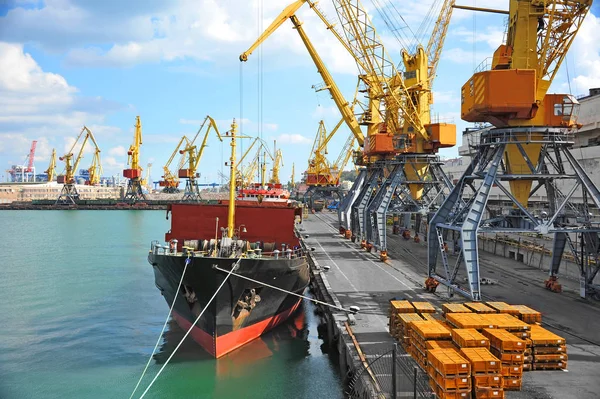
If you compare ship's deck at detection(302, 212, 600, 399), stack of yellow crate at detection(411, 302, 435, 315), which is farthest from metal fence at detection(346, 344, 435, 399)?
stack of yellow crate at detection(411, 302, 435, 315)

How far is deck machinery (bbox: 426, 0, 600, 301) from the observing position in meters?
24.4

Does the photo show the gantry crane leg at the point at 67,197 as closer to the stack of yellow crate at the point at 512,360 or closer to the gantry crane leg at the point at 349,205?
the gantry crane leg at the point at 349,205

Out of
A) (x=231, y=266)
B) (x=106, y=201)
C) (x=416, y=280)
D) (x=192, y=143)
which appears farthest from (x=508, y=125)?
(x=106, y=201)

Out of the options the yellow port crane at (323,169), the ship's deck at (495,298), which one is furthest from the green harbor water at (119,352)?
the yellow port crane at (323,169)

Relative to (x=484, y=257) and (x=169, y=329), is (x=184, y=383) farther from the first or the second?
(x=484, y=257)

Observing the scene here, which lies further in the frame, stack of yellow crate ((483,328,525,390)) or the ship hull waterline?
the ship hull waterline

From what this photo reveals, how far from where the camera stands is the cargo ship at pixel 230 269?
71.1 ft

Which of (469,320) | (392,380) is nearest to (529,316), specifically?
(469,320)

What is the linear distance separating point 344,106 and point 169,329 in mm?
38129

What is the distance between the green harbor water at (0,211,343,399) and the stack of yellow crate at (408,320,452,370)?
15.7 feet

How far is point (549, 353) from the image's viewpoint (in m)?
15.7

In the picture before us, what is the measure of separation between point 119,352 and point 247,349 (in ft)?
20.7

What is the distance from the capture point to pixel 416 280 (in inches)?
1229

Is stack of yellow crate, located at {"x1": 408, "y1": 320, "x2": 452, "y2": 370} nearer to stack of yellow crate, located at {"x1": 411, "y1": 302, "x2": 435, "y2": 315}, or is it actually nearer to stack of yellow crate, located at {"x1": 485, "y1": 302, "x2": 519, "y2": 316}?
stack of yellow crate, located at {"x1": 411, "y1": 302, "x2": 435, "y2": 315}
